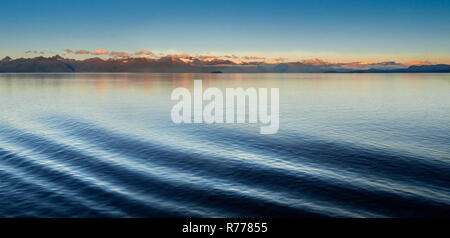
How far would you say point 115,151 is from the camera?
26.6m

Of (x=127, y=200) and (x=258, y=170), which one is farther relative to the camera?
(x=258, y=170)
